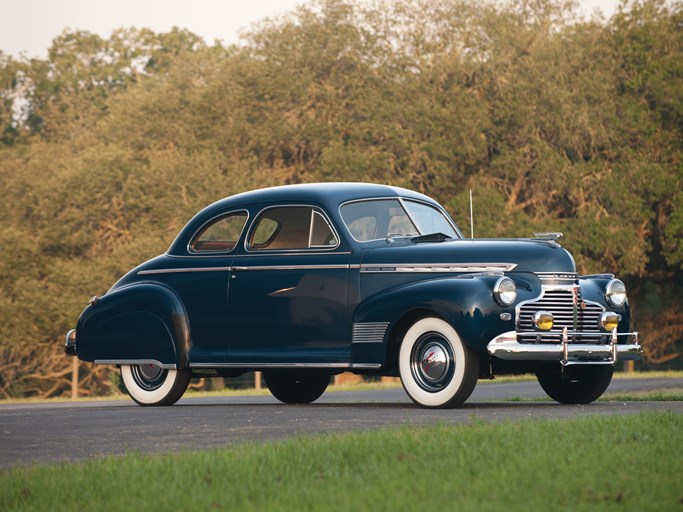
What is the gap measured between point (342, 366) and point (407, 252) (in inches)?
49.6

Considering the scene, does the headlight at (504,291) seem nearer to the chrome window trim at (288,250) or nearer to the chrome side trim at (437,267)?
the chrome side trim at (437,267)

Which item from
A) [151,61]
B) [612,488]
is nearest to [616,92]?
[612,488]

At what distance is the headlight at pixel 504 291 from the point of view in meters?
11.3

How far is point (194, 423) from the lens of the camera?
1085 cm

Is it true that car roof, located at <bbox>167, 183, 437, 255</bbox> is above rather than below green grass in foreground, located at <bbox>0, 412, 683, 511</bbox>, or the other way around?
above

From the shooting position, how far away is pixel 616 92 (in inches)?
1527

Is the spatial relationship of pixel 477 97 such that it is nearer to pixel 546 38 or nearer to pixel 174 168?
pixel 546 38

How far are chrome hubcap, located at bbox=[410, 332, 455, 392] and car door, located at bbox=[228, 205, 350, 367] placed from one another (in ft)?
A: 2.56

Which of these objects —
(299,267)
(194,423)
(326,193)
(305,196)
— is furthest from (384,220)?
(194,423)

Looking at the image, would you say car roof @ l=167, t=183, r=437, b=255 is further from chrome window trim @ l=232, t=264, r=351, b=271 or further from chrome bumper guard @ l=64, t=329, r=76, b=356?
chrome bumper guard @ l=64, t=329, r=76, b=356

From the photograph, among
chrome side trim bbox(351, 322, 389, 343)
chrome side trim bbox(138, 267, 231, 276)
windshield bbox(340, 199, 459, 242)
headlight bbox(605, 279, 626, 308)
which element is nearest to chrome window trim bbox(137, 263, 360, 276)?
chrome side trim bbox(138, 267, 231, 276)

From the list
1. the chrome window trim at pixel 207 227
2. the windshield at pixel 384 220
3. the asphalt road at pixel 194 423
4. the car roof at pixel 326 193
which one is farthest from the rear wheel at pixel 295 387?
the windshield at pixel 384 220

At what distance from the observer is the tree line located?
3672 cm

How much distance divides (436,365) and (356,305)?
3.46 ft
